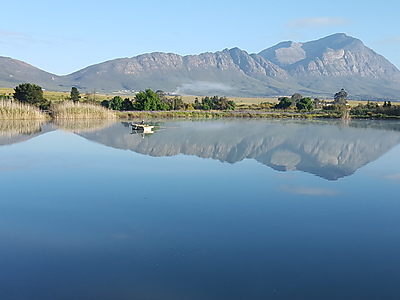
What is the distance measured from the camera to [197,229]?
8.62m

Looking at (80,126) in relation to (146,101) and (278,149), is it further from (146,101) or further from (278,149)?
(146,101)

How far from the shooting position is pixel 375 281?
6441 millimetres

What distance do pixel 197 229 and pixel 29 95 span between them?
1698 inches

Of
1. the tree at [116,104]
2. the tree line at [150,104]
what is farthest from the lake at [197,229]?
the tree at [116,104]

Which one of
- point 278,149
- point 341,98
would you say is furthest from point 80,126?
point 341,98

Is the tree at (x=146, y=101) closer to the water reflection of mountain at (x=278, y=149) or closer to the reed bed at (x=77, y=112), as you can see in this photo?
the reed bed at (x=77, y=112)

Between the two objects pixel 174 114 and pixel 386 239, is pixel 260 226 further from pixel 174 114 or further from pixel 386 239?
pixel 174 114

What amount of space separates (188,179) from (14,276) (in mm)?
7900

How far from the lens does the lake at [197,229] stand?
20.4 feet

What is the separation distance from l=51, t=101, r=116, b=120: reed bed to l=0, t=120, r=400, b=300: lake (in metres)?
25.5

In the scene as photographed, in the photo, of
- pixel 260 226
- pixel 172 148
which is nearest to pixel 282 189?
pixel 260 226

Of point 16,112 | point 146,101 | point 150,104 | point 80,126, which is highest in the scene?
point 146,101

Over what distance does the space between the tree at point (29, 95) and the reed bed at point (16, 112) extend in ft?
22.9

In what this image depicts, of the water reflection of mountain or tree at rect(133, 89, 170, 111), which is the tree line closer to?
tree at rect(133, 89, 170, 111)
